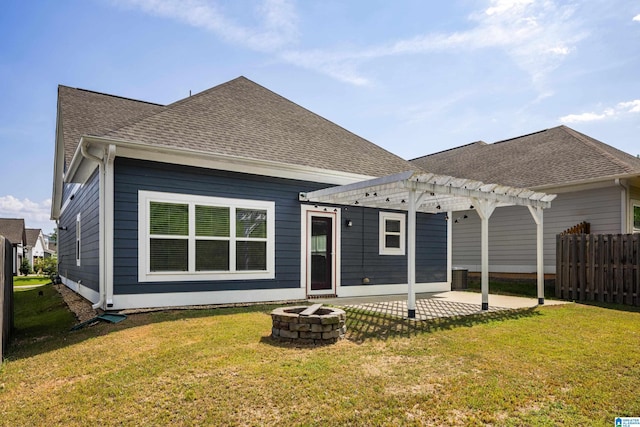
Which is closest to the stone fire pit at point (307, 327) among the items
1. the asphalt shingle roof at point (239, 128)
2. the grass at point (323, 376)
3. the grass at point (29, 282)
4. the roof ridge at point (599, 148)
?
the grass at point (323, 376)

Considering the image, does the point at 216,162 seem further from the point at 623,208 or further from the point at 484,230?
the point at 623,208

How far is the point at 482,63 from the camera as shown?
1083cm

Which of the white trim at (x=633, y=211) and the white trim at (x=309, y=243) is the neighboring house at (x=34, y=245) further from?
the white trim at (x=633, y=211)

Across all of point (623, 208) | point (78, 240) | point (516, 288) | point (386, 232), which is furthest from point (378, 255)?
point (78, 240)

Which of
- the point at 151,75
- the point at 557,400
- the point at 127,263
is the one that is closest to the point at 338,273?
the point at 127,263

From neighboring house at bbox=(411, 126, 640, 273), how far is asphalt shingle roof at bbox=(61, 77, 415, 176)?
4612 mm

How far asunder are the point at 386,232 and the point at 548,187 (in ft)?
18.1

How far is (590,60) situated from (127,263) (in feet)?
42.4

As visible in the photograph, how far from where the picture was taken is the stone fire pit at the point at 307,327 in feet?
16.2

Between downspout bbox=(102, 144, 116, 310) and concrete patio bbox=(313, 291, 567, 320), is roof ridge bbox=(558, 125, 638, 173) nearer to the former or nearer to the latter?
concrete patio bbox=(313, 291, 567, 320)

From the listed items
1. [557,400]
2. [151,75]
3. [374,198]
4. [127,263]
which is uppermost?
[151,75]

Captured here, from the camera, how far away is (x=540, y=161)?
44.3ft

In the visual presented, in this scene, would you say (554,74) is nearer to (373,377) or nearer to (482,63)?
(482,63)

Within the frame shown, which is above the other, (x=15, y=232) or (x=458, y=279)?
(x=15, y=232)
